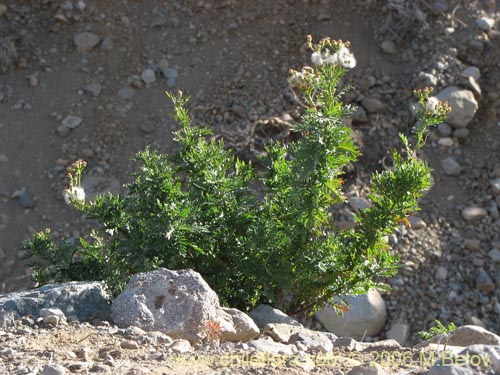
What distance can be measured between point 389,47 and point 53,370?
5.02 metres

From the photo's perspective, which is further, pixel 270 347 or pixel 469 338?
pixel 469 338

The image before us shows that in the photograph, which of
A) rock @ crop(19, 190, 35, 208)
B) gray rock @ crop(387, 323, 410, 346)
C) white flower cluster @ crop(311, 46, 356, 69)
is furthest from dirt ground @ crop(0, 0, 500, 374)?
white flower cluster @ crop(311, 46, 356, 69)

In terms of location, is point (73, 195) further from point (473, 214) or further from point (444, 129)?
point (444, 129)

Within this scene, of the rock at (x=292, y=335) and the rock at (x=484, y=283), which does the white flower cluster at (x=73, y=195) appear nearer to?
the rock at (x=292, y=335)

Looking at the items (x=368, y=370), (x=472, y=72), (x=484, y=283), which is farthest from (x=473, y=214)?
(x=368, y=370)

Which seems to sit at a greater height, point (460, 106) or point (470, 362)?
point (470, 362)

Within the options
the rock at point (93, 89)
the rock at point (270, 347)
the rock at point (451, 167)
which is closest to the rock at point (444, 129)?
the rock at point (451, 167)

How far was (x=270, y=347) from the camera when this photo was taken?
3.40 m

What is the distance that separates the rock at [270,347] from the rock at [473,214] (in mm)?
3198

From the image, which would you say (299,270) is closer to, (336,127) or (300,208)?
(300,208)

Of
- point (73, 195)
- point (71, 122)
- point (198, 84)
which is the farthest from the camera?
point (198, 84)

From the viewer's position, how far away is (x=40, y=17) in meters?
7.42

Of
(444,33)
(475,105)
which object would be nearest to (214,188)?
(475,105)

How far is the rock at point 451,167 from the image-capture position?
21.6 ft
